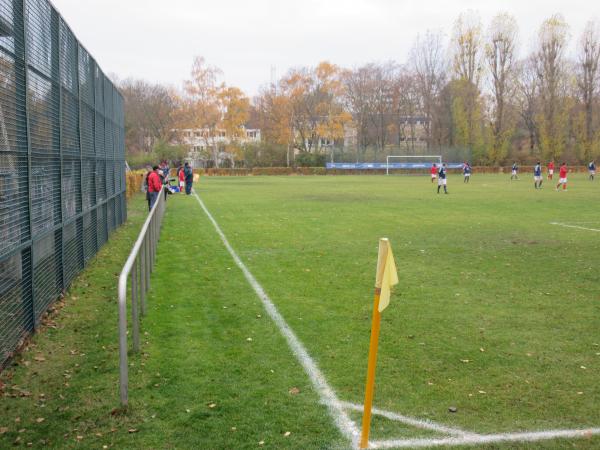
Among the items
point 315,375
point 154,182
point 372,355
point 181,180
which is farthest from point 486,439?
point 181,180

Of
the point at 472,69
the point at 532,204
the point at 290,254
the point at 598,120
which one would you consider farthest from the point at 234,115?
the point at 290,254

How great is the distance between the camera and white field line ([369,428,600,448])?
4.16 m

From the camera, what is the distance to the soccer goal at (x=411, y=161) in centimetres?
6938

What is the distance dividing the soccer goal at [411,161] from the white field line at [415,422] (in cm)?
6464

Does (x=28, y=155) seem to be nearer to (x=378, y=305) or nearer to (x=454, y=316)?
(x=378, y=305)

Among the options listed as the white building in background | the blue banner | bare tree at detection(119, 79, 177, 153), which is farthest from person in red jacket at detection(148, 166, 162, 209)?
bare tree at detection(119, 79, 177, 153)

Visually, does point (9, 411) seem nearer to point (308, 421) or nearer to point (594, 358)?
point (308, 421)

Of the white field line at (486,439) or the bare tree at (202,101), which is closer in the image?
the white field line at (486,439)

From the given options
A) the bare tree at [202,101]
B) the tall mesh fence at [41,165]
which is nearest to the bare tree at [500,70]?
the bare tree at [202,101]

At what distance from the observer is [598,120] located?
241ft

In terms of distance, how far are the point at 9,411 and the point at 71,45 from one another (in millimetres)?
7670

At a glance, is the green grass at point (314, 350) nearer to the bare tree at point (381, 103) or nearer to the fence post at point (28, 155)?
the fence post at point (28, 155)

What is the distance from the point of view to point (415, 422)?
450 cm

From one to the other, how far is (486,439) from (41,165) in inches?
246
